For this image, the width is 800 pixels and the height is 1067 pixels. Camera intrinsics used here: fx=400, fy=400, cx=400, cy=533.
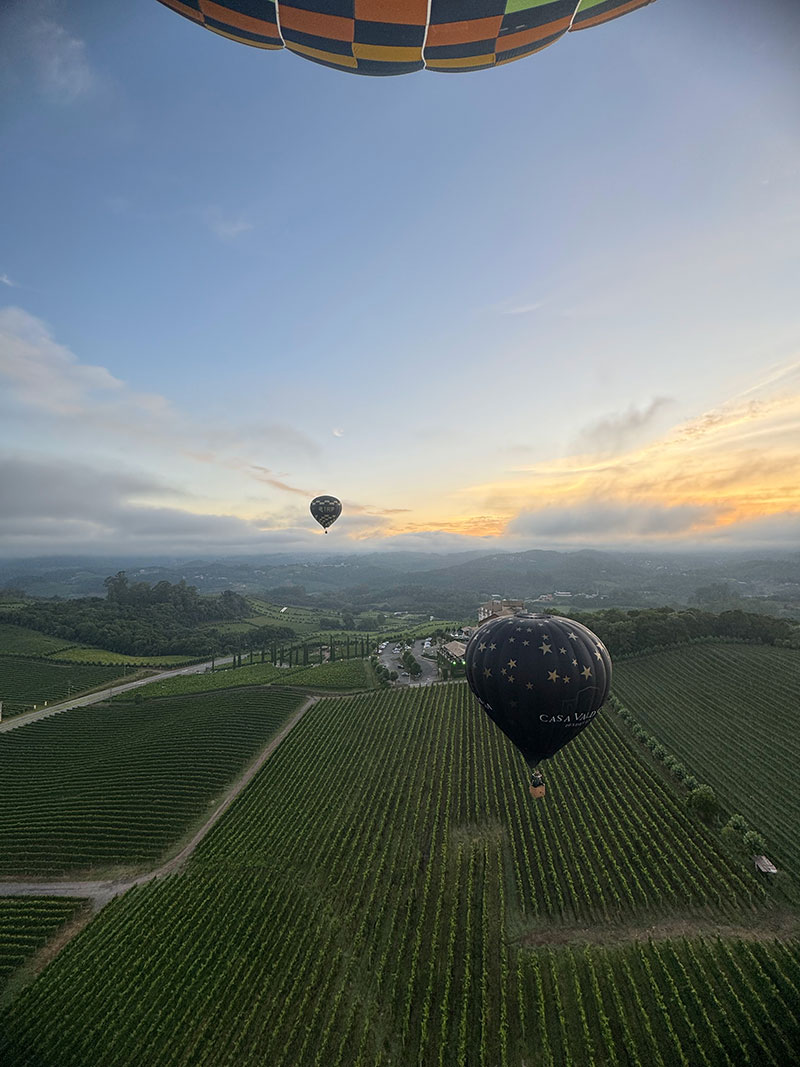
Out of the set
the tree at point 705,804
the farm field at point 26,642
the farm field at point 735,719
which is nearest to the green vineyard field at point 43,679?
the farm field at point 26,642

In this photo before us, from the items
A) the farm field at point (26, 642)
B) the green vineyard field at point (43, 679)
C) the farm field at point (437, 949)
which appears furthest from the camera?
the farm field at point (26, 642)

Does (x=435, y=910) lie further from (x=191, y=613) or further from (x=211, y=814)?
(x=191, y=613)

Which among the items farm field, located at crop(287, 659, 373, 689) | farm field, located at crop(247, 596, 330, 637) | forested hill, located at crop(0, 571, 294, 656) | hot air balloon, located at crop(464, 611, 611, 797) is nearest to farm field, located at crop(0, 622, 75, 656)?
forested hill, located at crop(0, 571, 294, 656)

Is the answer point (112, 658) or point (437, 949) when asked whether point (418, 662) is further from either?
point (112, 658)

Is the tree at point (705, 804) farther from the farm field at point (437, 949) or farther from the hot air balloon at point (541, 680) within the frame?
the hot air balloon at point (541, 680)

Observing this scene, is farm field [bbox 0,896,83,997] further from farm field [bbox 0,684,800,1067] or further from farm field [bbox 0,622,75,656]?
farm field [bbox 0,622,75,656]

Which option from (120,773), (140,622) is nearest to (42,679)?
(140,622)
